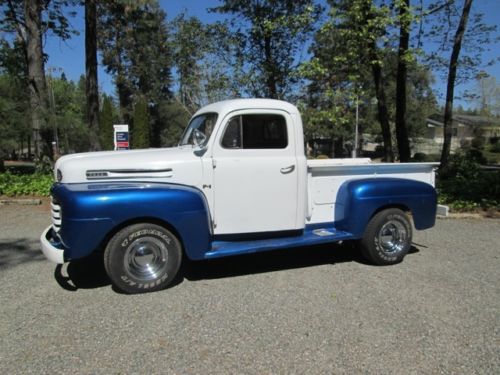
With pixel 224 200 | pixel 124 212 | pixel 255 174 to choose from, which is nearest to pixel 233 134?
pixel 255 174

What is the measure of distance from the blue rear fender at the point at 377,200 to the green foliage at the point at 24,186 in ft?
26.2

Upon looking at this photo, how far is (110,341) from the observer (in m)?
3.47

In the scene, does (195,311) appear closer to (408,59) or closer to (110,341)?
(110,341)

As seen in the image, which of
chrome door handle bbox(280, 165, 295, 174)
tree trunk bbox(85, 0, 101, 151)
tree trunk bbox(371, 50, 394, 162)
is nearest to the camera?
chrome door handle bbox(280, 165, 295, 174)

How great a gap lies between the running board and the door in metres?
0.14

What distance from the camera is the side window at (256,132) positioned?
4860 millimetres

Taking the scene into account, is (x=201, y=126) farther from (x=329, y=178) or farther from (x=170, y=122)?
(x=170, y=122)

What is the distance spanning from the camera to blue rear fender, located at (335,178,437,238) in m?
5.19

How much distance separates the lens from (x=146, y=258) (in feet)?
14.5

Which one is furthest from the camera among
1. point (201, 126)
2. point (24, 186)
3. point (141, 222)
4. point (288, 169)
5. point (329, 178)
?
point (24, 186)

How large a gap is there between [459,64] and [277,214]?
1267 cm

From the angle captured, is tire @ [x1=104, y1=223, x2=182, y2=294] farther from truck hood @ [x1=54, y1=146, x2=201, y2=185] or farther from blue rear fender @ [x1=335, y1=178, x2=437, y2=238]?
blue rear fender @ [x1=335, y1=178, x2=437, y2=238]

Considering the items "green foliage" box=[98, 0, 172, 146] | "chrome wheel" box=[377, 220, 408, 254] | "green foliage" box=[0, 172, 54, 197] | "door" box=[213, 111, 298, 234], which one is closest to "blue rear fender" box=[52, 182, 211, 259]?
"door" box=[213, 111, 298, 234]

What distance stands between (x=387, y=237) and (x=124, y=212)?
334 centimetres
